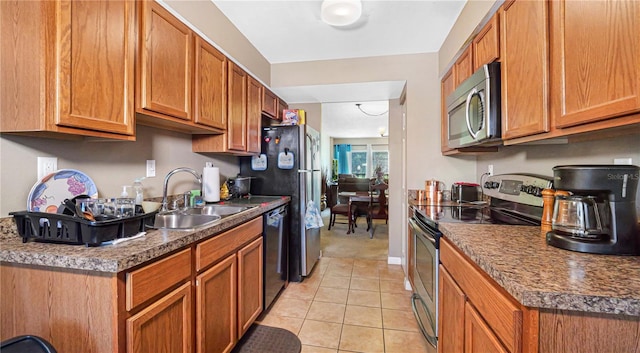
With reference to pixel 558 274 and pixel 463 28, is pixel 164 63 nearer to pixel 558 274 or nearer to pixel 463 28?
pixel 558 274

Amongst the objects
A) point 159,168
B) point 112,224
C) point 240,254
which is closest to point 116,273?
point 112,224

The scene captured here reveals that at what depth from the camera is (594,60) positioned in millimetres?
875

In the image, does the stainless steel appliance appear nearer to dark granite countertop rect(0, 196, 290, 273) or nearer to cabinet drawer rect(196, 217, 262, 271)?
cabinet drawer rect(196, 217, 262, 271)

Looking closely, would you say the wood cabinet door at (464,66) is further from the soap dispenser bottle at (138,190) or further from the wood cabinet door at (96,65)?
the soap dispenser bottle at (138,190)

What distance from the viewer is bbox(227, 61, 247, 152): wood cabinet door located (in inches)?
81.8

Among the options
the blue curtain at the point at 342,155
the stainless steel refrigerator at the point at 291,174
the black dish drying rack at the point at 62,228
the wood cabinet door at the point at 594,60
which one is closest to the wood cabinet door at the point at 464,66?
the wood cabinet door at the point at 594,60

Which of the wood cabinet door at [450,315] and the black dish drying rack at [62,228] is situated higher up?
the black dish drying rack at [62,228]

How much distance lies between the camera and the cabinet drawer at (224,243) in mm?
1304

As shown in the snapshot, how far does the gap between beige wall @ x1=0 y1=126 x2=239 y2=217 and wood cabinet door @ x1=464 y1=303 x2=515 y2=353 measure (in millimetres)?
1829

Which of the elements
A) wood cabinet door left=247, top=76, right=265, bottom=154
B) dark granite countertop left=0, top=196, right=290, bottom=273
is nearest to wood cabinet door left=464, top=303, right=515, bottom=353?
dark granite countertop left=0, top=196, right=290, bottom=273

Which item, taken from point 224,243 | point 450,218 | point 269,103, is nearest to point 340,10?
point 269,103

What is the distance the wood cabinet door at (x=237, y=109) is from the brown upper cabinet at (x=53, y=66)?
A: 983mm

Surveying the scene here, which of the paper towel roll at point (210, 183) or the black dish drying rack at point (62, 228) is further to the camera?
the paper towel roll at point (210, 183)

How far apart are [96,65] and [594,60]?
1873 millimetres
